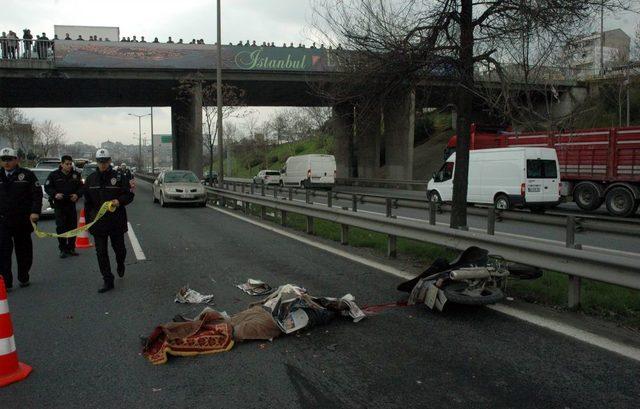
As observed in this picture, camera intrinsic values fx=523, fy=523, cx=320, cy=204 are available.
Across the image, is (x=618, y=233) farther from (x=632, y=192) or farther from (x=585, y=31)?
(x=632, y=192)

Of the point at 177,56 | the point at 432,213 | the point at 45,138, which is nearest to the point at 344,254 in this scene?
the point at 432,213

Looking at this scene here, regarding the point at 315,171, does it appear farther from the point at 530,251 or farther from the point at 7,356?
the point at 7,356

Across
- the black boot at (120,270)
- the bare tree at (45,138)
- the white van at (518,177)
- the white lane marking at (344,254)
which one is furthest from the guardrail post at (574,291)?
the bare tree at (45,138)

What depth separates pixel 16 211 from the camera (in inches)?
282

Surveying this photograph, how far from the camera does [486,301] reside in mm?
5219

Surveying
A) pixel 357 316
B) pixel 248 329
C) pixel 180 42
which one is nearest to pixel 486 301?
pixel 357 316

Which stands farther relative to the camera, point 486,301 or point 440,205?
point 440,205

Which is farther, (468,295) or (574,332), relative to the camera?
(468,295)

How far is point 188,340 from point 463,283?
2.81 metres

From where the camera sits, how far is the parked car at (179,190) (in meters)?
21.0

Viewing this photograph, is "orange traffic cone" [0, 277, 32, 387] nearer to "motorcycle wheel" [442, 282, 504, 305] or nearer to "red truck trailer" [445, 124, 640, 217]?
"motorcycle wheel" [442, 282, 504, 305]

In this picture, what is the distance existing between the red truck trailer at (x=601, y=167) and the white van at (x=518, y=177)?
72 cm

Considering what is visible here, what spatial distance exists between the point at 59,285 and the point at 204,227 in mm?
6924

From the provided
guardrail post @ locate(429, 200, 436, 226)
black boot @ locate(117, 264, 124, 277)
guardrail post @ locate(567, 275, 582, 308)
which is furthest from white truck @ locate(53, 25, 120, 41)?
guardrail post @ locate(567, 275, 582, 308)
